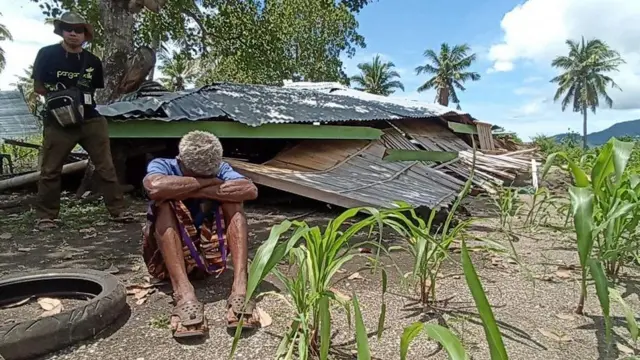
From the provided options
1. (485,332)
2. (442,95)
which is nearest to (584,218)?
(485,332)

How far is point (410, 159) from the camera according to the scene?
679cm

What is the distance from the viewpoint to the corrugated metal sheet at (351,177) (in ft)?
15.9

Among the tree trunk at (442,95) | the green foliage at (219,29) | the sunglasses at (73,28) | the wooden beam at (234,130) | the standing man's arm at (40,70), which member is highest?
the tree trunk at (442,95)

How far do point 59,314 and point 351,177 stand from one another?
13.2 feet

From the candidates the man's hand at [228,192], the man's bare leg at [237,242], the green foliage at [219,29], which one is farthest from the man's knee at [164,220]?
the green foliage at [219,29]

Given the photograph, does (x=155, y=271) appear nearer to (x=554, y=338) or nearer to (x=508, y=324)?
(x=508, y=324)

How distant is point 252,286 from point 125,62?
623 centimetres

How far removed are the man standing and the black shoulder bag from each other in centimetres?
5

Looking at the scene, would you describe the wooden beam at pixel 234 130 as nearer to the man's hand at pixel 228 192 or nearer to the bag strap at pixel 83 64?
the bag strap at pixel 83 64

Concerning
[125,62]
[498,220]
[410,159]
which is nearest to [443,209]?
[498,220]

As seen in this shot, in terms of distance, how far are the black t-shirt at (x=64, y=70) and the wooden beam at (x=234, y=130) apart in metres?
0.79

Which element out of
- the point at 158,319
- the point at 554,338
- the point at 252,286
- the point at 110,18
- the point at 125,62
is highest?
the point at 110,18

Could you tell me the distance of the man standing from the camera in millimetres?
4242

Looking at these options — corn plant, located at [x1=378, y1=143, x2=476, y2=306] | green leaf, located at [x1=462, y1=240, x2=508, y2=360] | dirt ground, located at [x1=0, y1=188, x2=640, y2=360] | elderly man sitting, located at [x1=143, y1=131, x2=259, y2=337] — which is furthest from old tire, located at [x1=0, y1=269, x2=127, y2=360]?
green leaf, located at [x1=462, y1=240, x2=508, y2=360]
